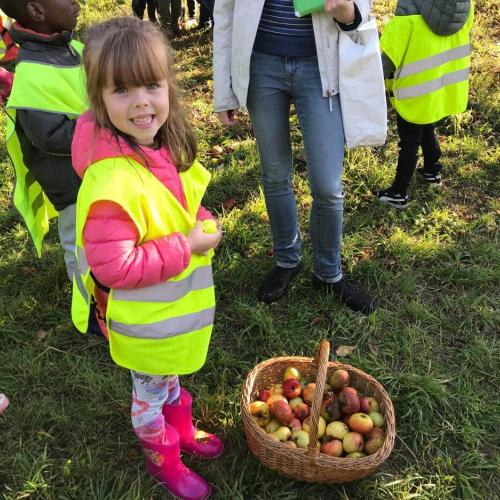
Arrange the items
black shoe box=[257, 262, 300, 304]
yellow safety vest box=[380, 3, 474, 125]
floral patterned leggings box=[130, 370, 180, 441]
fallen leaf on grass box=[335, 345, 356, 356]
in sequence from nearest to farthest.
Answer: floral patterned leggings box=[130, 370, 180, 441] → fallen leaf on grass box=[335, 345, 356, 356] → black shoe box=[257, 262, 300, 304] → yellow safety vest box=[380, 3, 474, 125]

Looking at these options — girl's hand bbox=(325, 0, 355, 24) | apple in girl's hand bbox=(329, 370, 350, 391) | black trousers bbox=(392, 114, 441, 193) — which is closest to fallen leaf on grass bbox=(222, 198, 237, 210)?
black trousers bbox=(392, 114, 441, 193)

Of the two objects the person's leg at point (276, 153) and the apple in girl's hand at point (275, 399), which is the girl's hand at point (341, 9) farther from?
the apple in girl's hand at point (275, 399)

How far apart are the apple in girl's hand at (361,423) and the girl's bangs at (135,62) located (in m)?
1.57

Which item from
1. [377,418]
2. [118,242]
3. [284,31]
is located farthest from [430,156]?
[118,242]

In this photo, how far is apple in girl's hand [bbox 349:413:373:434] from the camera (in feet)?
7.29

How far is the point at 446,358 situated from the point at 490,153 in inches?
84.3

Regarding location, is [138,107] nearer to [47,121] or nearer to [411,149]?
[47,121]

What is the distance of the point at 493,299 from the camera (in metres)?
3.12

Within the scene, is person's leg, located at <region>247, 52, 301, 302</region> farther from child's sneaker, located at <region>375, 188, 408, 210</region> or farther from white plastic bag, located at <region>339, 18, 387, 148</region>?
child's sneaker, located at <region>375, 188, 408, 210</region>

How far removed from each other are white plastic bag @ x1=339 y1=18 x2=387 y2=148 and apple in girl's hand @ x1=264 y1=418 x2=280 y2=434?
129cm

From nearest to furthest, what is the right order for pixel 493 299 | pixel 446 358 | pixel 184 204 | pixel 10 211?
pixel 184 204
pixel 446 358
pixel 493 299
pixel 10 211

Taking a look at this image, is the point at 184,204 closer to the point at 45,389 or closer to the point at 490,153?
the point at 45,389

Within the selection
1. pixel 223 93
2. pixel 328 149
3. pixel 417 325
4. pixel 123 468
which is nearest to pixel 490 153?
pixel 417 325

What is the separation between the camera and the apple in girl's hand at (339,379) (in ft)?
7.84
